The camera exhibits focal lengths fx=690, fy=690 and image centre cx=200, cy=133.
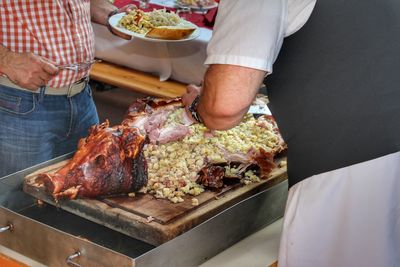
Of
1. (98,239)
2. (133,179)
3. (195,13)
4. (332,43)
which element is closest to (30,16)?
(133,179)

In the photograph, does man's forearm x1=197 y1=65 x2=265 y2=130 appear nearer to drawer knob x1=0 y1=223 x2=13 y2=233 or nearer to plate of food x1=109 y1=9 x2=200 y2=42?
drawer knob x1=0 y1=223 x2=13 y2=233

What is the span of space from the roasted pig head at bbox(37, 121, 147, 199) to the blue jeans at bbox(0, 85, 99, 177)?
0.50 meters

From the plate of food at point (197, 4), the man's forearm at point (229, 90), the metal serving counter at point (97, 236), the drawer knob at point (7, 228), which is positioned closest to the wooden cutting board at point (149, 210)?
the metal serving counter at point (97, 236)

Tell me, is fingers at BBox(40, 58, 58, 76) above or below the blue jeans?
above

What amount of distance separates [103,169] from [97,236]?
19cm

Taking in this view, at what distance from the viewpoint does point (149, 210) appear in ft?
5.87

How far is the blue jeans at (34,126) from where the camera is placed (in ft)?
7.67

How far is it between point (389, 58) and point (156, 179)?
72 centimetres

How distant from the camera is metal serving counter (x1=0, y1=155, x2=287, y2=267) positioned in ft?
5.30

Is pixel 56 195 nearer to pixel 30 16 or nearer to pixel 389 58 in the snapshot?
pixel 30 16

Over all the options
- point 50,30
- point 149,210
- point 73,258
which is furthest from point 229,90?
point 50,30

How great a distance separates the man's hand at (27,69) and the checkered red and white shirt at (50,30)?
5cm

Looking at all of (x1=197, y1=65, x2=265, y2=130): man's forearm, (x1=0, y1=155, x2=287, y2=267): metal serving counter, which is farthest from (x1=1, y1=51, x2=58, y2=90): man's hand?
(x1=197, y1=65, x2=265, y2=130): man's forearm

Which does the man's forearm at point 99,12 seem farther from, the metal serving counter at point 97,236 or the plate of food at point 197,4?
the plate of food at point 197,4
